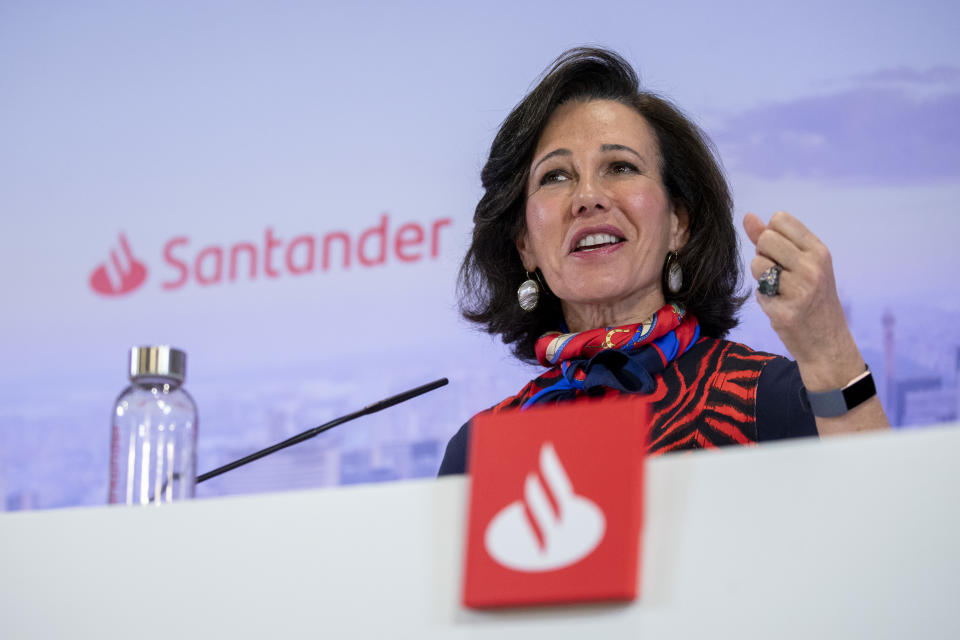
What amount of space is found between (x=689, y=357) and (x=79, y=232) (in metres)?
2.00

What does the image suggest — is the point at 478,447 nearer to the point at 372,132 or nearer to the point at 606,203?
the point at 606,203

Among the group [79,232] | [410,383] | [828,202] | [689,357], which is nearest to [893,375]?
[828,202]

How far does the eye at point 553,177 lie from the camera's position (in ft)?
5.34

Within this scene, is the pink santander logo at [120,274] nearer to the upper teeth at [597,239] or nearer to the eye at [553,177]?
the eye at [553,177]

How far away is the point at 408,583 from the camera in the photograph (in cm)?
57

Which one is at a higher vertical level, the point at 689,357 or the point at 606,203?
the point at 606,203

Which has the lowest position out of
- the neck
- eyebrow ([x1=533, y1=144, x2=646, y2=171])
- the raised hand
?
the raised hand

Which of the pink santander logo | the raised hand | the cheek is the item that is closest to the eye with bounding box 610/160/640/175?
the cheek

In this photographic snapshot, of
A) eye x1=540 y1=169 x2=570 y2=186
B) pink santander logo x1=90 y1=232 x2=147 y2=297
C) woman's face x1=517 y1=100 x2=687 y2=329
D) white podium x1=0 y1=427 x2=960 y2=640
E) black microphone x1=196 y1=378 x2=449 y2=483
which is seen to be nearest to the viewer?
white podium x1=0 y1=427 x2=960 y2=640

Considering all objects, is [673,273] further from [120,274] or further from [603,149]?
[120,274]

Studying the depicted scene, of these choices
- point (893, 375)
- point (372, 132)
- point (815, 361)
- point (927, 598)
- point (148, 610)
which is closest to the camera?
point (927, 598)

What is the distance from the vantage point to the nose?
1531 millimetres

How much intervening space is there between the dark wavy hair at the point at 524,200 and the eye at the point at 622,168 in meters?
0.06

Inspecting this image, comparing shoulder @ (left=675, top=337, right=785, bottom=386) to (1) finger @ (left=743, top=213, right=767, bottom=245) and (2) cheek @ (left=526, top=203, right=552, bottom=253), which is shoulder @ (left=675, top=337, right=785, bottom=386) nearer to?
(2) cheek @ (left=526, top=203, right=552, bottom=253)
